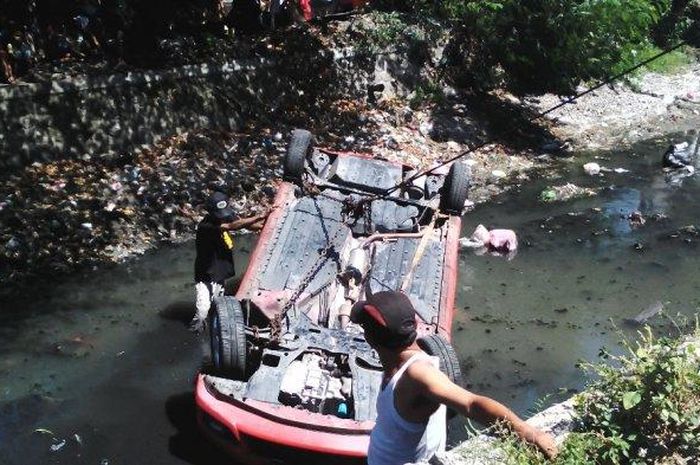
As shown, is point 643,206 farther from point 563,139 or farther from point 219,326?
point 219,326

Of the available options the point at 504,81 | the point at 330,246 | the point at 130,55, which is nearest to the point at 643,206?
the point at 504,81

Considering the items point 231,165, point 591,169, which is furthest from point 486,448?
point 591,169

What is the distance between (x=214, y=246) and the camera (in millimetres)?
6965

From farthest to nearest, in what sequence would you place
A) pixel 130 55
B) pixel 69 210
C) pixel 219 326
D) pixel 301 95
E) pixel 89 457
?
pixel 301 95
pixel 130 55
pixel 69 210
pixel 89 457
pixel 219 326

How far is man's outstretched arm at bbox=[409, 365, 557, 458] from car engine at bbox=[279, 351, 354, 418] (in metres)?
2.45

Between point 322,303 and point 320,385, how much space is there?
3.46 ft

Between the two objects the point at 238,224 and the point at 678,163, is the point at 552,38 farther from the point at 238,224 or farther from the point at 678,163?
the point at 238,224

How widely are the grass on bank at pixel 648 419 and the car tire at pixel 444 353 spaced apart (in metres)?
1.91

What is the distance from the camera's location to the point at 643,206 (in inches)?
448

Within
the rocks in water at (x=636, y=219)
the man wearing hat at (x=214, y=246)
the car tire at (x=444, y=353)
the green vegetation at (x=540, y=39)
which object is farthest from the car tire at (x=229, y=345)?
the green vegetation at (x=540, y=39)

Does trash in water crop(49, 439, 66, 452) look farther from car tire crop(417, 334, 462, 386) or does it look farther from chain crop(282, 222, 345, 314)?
car tire crop(417, 334, 462, 386)

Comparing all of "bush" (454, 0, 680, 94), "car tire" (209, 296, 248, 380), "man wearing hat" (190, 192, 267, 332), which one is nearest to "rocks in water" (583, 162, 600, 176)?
"bush" (454, 0, 680, 94)

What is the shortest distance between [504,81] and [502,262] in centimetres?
604

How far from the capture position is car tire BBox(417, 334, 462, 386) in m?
5.21
